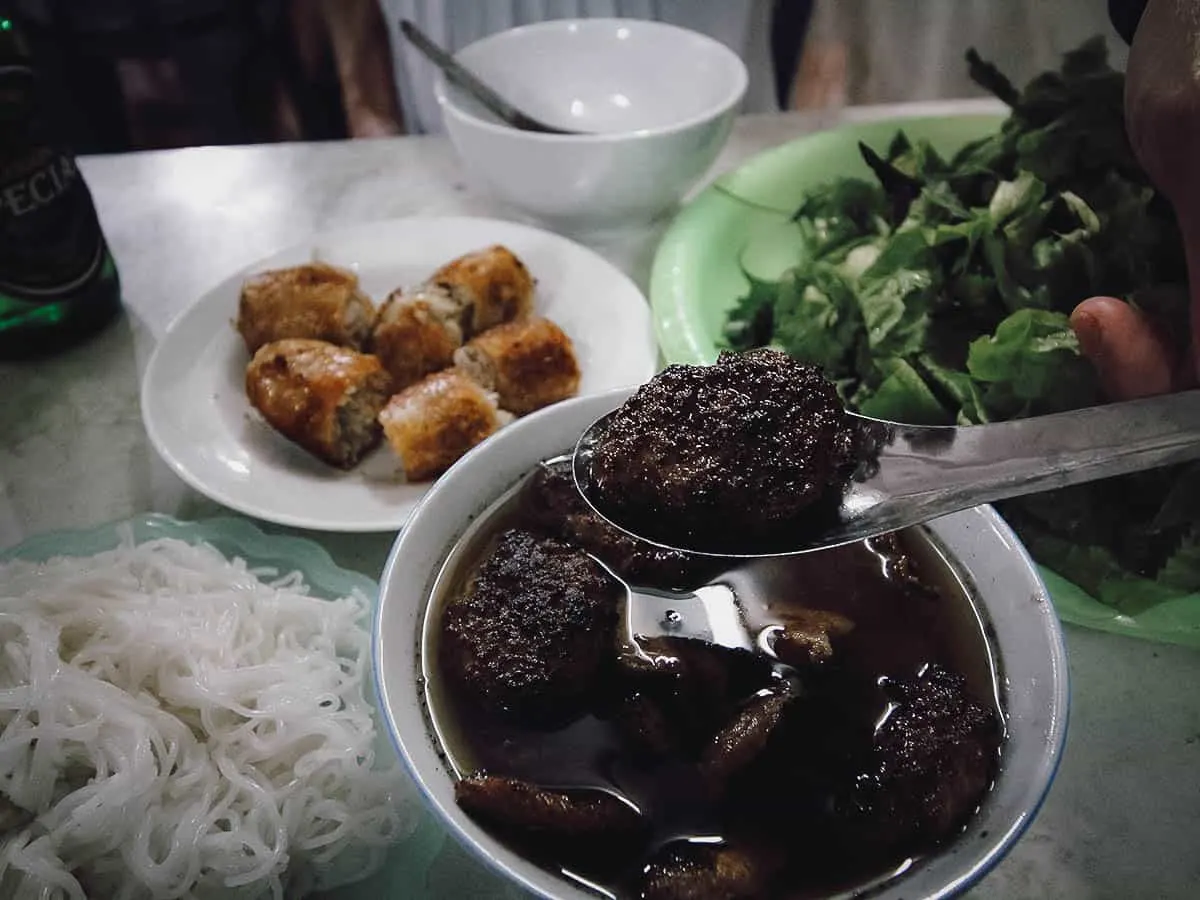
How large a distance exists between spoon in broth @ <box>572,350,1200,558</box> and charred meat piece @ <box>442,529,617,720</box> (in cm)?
10

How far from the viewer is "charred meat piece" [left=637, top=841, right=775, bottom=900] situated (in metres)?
0.88

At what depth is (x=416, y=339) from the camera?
178 cm

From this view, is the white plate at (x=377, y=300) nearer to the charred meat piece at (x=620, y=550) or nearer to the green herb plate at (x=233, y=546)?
the green herb plate at (x=233, y=546)

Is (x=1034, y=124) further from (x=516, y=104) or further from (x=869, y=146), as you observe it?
(x=516, y=104)

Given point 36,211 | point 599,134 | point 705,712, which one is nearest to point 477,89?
point 599,134

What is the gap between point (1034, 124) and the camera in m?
1.96

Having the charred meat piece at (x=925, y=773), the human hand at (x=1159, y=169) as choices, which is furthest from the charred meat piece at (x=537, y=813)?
the human hand at (x=1159, y=169)

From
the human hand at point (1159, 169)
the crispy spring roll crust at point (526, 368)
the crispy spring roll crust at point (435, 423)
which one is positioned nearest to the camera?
the human hand at point (1159, 169)

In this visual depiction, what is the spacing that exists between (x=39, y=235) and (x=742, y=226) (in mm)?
1397

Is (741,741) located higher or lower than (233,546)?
higher

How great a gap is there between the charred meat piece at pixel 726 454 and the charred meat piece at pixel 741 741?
0.18 meters

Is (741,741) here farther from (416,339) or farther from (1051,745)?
(416,339)

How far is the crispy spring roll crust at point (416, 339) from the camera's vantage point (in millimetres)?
1778

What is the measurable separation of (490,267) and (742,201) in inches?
24.2
